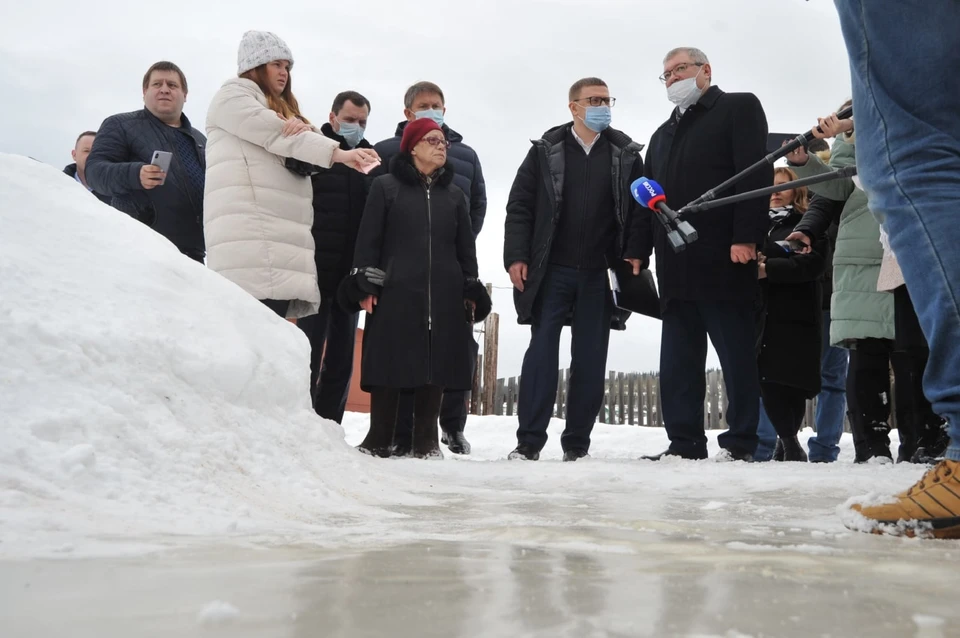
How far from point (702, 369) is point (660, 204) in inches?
33.7

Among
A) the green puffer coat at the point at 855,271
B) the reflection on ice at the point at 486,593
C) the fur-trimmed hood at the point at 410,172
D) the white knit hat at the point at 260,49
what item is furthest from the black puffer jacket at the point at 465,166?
the reflection on ice at the point at 486,593

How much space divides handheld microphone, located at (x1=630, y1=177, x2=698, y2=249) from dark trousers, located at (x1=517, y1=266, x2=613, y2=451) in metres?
→ 0.53

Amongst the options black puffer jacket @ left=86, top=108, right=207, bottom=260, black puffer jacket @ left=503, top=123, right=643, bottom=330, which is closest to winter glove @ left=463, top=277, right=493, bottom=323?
black puffer jacket @ left=503, top=123, right=643, bottom=330

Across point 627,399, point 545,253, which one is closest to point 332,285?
point 545,253

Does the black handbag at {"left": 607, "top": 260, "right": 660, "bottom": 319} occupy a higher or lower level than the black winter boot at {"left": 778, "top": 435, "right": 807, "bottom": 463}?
higher

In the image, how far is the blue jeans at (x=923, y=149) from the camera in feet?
6.08

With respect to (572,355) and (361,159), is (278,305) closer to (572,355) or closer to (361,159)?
(361,159)

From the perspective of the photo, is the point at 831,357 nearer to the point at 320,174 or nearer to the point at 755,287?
the point at 755,287

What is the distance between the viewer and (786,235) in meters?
5.59

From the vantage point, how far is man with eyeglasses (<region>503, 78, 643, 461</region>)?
490 centimetres

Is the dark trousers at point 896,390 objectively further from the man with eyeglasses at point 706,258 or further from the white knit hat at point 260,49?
the white knit hat at point 260,49

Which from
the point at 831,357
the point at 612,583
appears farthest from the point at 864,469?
the point at 612,583

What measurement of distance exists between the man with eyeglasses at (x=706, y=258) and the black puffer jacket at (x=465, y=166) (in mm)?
1357

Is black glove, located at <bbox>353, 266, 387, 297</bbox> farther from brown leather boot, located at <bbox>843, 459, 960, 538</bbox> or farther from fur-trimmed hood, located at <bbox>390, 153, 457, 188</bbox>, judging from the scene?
brown leather boot, located at <bbox>843, 459, 960, 538</bbox>
